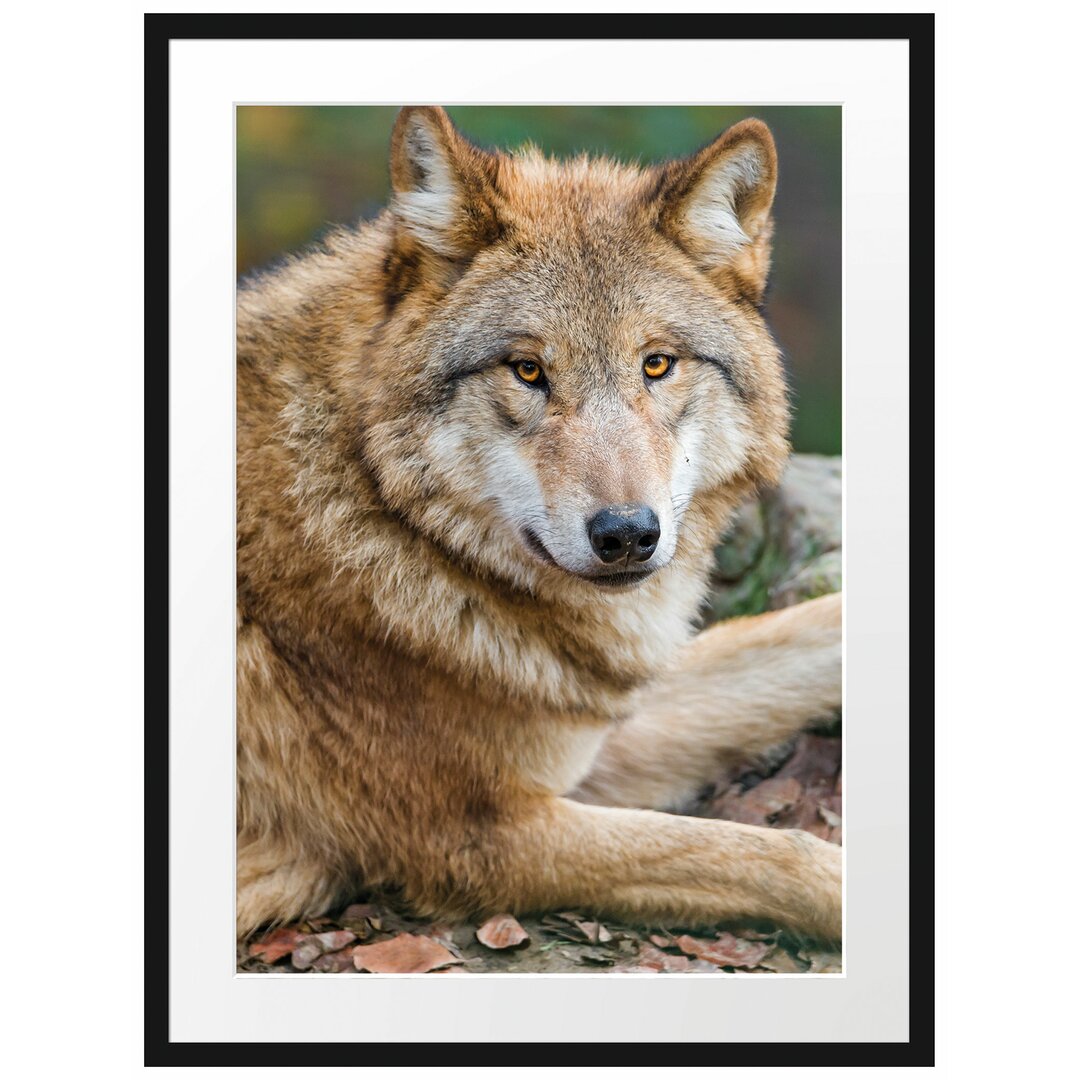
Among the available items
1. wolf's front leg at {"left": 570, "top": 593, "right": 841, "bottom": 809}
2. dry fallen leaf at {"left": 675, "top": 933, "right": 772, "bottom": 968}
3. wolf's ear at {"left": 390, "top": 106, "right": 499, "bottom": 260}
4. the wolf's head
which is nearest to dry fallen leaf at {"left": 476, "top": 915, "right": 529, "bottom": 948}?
dry fallen leaf at {"left": 675, "top": 933, "right": 772, "bottom": 968}

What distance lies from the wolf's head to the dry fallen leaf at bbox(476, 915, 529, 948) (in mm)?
1115

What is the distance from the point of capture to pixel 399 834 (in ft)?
13.1

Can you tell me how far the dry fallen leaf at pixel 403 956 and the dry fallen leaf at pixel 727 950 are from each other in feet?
2.47

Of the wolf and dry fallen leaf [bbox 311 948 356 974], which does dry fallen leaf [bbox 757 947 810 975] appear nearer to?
the wolf

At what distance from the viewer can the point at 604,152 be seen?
13.0 feet

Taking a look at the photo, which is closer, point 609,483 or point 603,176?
point 609,483

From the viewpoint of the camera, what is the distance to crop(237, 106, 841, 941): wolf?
12.0ft

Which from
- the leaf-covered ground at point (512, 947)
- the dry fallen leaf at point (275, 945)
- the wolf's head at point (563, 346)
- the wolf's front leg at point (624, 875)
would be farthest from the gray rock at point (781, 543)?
the dry fallen leaf at point (275, 945)

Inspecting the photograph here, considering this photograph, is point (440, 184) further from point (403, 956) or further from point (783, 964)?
point (783, 964)

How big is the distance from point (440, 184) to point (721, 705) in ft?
7.78

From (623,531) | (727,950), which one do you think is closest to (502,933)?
(727,950)
